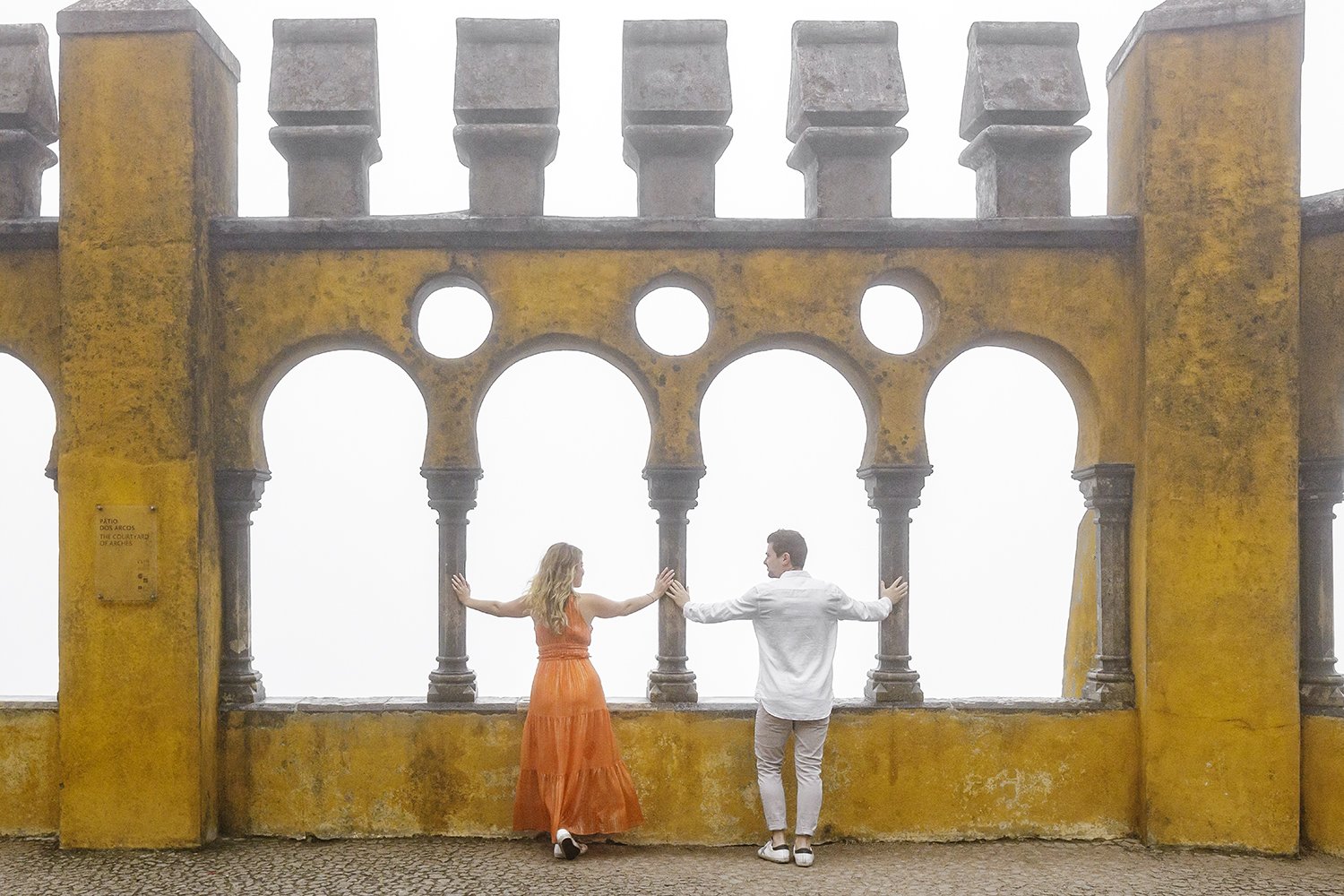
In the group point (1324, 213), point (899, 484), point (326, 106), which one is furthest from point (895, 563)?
point (326, 106)

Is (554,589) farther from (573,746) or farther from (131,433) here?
(131,433)

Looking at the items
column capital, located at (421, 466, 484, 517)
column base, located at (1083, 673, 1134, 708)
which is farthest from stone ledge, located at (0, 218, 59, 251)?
column base, located at (1083, 673, 1134, 708)

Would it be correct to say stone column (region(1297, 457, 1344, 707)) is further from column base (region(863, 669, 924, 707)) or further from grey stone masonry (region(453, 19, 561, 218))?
grey stone masonry (region(453, 19, 561, 218))

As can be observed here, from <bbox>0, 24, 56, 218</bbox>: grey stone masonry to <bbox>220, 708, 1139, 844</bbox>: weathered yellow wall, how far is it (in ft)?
9.94

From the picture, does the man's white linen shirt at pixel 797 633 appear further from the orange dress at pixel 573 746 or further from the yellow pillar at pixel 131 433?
the yellow pillar at pixel 131 433

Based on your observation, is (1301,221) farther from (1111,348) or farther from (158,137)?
(158,137)

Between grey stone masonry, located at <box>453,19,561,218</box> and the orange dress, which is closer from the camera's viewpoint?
the orange dress

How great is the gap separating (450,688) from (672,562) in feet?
4.31

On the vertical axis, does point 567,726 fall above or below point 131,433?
below

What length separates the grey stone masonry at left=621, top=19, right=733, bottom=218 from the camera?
6.61m

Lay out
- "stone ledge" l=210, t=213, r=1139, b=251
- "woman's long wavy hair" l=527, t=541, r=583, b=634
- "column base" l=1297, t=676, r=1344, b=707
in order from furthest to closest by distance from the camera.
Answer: "stone ledge" l=210, t=213, r=1139, b=251, "column base" l=1297, t=676, r=1344, b=707, "woman's long wavy hair" l=527, t=541, r=583, b=634

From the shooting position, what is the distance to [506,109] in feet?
21.6

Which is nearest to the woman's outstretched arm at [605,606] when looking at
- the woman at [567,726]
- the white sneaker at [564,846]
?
the woman at [567,726]

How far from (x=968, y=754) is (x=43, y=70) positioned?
19.9 feet
